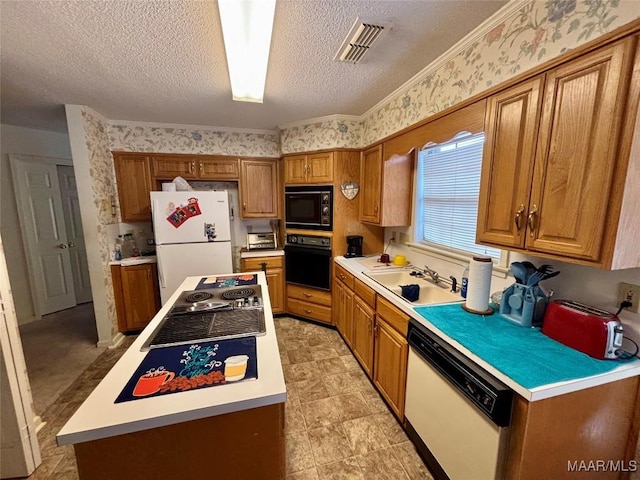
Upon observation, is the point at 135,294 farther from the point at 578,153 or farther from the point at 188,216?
the point at 578,153

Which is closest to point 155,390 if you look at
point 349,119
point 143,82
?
point 143,82

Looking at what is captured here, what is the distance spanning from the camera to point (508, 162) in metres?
1.30

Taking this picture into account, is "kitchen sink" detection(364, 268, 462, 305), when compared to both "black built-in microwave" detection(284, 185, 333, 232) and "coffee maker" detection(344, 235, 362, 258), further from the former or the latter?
"black built-in microwave" detection(284, 185, 333, 232)

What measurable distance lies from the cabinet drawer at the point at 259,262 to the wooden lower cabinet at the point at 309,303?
1.06 feet

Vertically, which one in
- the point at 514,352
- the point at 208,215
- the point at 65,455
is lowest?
the point at 65,455

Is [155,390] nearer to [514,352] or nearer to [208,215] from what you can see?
[514,352]

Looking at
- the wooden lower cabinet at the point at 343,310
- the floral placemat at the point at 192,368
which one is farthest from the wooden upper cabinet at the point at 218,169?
the floral placemat at the point at 192,368

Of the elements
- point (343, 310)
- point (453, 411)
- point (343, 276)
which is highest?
point (343, 276)

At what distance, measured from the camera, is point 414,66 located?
188 centimetres

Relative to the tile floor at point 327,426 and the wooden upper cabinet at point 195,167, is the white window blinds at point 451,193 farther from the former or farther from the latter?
the wooden upper cabinet at point 195,167

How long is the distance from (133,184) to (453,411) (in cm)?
387

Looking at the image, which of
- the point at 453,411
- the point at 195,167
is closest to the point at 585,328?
the point at 453,411

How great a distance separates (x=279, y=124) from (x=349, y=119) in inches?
35.5

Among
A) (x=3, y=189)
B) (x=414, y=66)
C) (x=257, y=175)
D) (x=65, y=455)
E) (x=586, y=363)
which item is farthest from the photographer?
(x=257, y=175)
